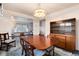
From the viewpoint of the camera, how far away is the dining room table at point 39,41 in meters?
1.70

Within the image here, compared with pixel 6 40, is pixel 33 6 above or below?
above

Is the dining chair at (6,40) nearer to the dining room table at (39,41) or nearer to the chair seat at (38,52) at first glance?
the dining room table at (39,41)

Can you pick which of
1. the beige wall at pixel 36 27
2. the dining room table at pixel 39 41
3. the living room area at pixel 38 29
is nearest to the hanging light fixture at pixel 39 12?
the living room area at pixel 38 29

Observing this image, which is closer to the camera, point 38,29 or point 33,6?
point 33,6

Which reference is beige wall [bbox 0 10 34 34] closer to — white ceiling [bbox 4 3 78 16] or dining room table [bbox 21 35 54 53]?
white ceiling [bbox 4 3 78 16]

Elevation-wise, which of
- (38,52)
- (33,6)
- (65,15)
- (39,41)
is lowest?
(38,52)

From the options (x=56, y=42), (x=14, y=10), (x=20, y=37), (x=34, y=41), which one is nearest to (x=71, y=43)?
(x=56, y=42)

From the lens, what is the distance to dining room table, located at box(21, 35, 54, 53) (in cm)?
170

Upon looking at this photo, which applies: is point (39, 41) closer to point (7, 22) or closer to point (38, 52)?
point (38, 52)

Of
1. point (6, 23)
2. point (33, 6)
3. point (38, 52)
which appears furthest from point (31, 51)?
point (33, 6)

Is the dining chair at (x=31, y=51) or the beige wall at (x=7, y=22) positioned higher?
the beige wall at (x=7, y=22)

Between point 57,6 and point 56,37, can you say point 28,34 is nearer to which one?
point 56,37

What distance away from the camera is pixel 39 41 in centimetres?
183

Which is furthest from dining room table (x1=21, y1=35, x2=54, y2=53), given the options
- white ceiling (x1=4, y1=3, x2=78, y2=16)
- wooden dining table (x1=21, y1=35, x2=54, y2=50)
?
white ceiling (x1=4, y1=3, x2=78, y2=16)
